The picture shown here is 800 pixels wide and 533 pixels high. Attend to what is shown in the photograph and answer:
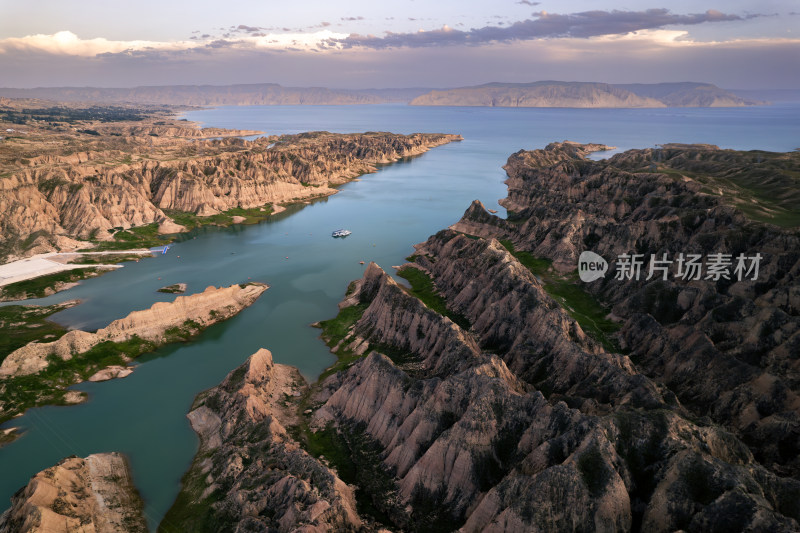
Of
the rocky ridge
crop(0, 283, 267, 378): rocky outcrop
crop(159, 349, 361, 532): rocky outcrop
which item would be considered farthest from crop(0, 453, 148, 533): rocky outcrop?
crop(0, 283, 267, 378): rocky outcrop

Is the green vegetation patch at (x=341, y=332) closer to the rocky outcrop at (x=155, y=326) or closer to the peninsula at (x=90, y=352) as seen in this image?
the rocky outcrop at (x=155, y=326)

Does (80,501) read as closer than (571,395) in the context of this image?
Yes

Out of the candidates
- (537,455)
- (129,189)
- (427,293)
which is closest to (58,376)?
(427,293)

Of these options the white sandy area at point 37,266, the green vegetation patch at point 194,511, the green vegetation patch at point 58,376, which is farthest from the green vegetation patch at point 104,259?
the green vegetation patch at point 194,511

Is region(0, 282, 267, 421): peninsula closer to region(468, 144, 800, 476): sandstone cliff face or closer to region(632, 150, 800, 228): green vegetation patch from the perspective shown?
region(468, 144, 800, 476): sandstone cliff face

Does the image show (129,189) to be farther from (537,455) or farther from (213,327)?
(537,455)

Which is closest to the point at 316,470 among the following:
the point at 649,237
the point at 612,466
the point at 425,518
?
the point at 425,518
